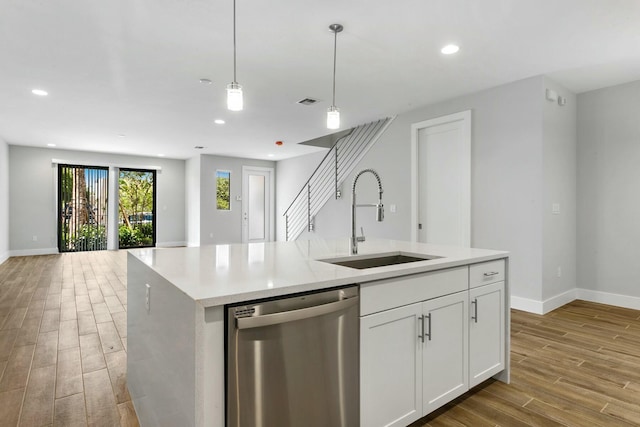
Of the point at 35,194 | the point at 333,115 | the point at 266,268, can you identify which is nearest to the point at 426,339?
the point at 266,268

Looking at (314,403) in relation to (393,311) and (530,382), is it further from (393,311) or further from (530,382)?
(530,382)

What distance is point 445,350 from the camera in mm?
1829

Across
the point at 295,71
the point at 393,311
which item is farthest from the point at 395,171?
the point at 393,311

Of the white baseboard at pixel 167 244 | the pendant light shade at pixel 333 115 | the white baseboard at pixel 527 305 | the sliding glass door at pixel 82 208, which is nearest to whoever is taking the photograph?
the pendant light shade at pixel 333 115

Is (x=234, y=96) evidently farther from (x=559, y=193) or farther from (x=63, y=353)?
(x=559, y=193)

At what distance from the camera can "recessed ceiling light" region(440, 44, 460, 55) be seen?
313 centimetres

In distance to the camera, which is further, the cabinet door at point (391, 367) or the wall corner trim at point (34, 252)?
the wall corner trim at point (34, 252)

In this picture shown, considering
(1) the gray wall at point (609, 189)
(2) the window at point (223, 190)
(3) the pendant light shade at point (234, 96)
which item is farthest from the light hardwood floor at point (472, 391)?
(2) the window at point (223, 190)

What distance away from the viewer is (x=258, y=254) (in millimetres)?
2068

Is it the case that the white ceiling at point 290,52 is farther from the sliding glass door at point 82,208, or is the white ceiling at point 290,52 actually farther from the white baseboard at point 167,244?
the white baseboard at point 167,244

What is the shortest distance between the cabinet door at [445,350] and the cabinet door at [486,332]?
6cm

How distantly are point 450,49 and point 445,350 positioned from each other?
8.73 ft

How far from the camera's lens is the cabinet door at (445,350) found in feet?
5.73

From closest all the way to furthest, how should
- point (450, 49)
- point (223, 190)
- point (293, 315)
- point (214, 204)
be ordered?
point (293, 315) < point (450, 49) < point (214, 204) < point (223, 190)
